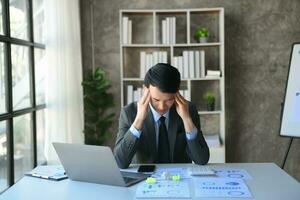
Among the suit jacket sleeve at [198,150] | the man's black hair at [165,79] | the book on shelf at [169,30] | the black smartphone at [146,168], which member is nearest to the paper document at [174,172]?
the black smartphone at [146,168]

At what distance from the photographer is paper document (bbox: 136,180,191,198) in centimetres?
154

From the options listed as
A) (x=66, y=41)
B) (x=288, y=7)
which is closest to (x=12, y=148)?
(x=66, y=41)

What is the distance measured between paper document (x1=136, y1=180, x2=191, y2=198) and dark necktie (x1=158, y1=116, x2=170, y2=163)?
492 mm

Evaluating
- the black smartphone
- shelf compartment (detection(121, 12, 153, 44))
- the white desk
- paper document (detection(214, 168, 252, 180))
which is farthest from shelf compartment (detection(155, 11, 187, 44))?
the white desk

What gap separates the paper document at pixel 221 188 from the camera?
1536 millimetres

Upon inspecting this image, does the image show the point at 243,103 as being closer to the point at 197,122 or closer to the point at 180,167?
the point at 197,122

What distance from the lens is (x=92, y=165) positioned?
171 cm

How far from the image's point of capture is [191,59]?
415 cm

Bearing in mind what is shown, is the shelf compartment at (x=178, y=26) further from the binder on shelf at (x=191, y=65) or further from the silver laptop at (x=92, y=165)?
the silver laptop at (x=92, y=165)

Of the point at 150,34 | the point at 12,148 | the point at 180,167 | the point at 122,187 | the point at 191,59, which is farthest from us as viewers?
the point at 150,34

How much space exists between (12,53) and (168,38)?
1.78 meters

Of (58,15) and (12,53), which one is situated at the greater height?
(58,15)

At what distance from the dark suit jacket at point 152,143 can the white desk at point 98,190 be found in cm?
36

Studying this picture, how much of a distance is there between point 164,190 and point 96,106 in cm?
257
